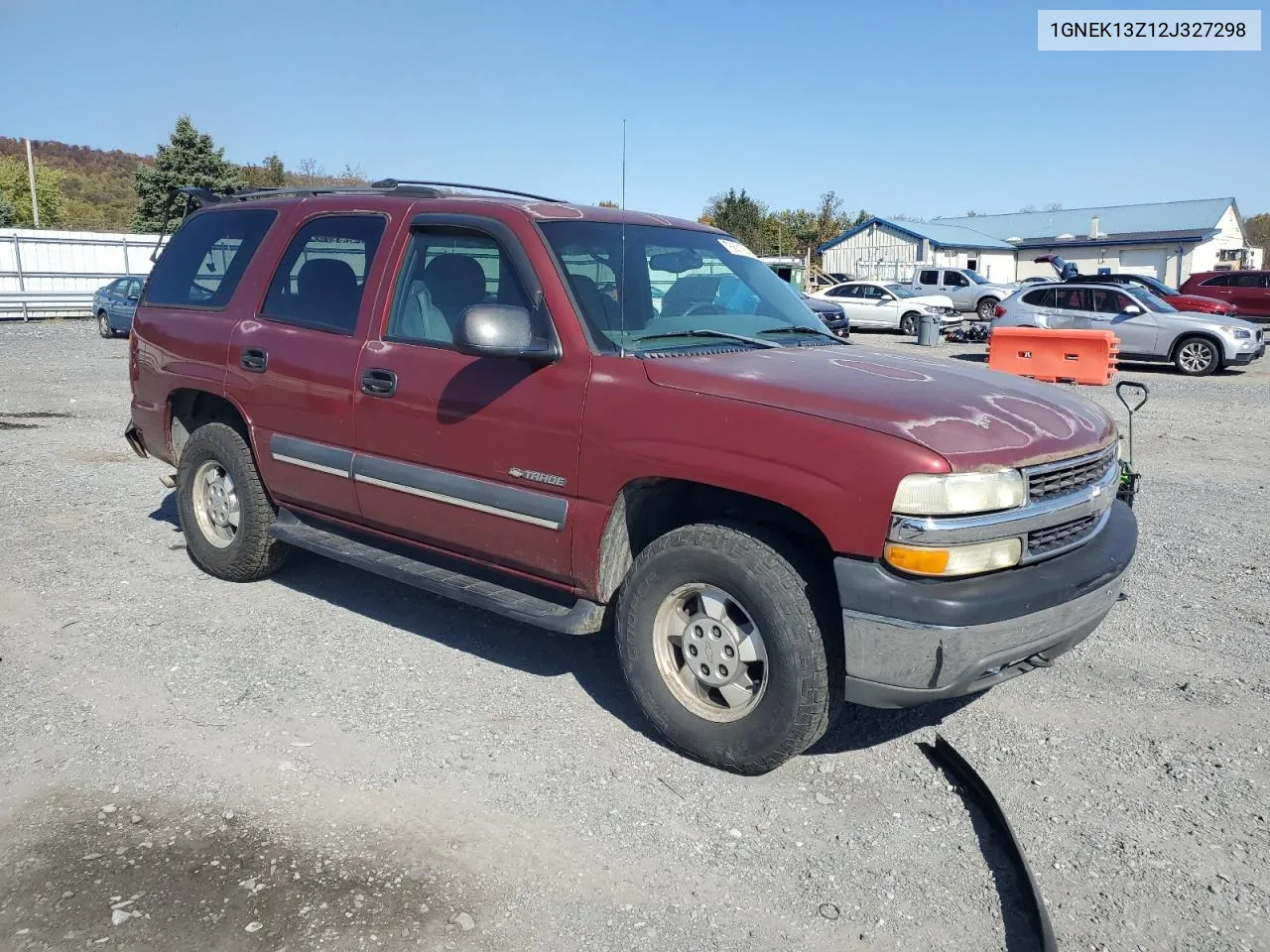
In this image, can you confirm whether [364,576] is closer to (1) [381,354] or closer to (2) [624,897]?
(1) [381,354]

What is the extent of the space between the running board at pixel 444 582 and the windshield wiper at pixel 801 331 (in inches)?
59.1

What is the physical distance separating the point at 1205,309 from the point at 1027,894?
2423 centimetres

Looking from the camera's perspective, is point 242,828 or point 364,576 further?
point 364,576

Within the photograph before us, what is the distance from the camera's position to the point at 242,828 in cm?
338

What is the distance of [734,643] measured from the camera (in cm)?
367

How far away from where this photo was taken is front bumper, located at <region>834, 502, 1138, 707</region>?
3.24m

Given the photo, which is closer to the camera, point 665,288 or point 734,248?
point 665,288

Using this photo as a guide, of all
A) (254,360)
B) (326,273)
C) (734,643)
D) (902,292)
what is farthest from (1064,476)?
(902,292)

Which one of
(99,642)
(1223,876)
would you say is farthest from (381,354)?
(1223,876)

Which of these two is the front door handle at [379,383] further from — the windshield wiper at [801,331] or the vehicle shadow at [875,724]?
the vehicle shadow at [875,724]

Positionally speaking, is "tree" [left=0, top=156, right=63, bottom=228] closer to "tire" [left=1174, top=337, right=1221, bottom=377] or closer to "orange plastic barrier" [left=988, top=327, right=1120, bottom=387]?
"orange plastic barrier" [left=988, top=327, right=1120, bottom=387]

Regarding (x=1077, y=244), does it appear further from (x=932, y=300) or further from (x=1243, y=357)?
(x=1243, y=357)

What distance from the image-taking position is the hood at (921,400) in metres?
3.35

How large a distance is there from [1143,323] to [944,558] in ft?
59.6
